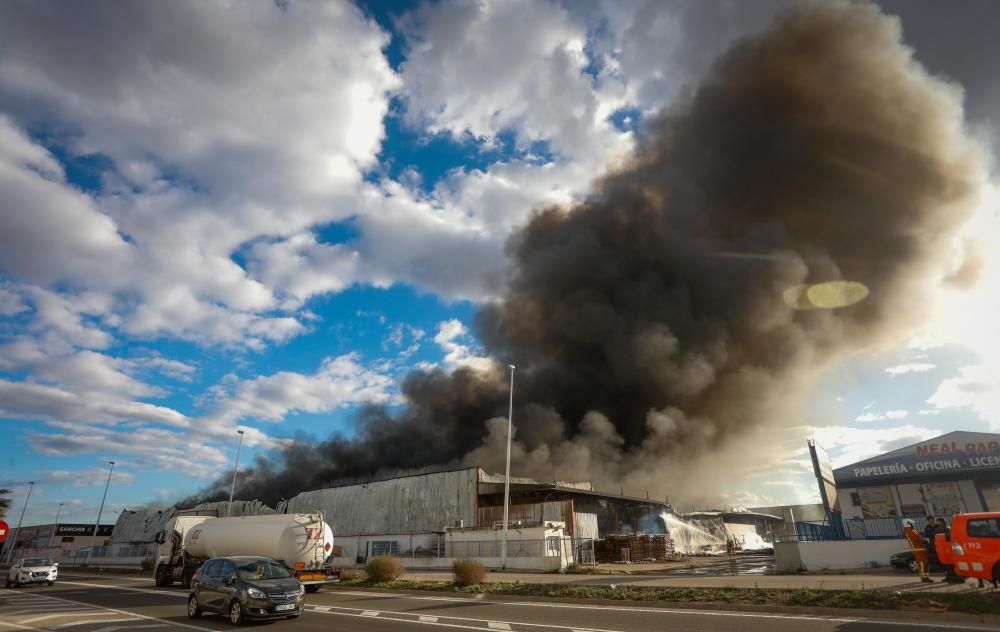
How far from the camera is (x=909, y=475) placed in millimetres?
28797

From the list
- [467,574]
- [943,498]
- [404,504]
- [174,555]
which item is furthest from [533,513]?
[943,498]

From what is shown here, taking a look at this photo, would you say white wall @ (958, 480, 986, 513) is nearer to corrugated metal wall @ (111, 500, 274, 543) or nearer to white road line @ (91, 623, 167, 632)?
white road line @ (91, 623, 167, 632)

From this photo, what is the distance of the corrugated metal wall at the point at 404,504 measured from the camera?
39.9 meters

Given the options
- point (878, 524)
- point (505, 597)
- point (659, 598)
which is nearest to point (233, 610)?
point (505, 597)

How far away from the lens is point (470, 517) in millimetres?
38844

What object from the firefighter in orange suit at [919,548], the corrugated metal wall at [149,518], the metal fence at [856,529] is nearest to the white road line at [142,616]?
the firefighter in orange suit at [919,548]

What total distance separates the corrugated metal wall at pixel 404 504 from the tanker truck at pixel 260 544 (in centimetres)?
1803

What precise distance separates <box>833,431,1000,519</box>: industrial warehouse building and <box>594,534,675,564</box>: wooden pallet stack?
11.3m

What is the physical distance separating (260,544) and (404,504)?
25.2 metres

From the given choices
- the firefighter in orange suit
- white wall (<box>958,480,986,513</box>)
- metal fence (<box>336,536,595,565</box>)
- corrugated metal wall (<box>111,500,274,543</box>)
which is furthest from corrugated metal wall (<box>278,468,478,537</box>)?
white wall (<box>958,480,986,513</box>)

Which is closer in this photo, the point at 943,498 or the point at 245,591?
the point at 245,591

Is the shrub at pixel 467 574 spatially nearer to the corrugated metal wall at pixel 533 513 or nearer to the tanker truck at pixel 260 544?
the tanker truck at pixel 260 544

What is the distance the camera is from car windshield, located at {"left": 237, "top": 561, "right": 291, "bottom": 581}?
1180 cm

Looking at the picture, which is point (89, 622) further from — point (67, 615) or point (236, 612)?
point (236, 612)
